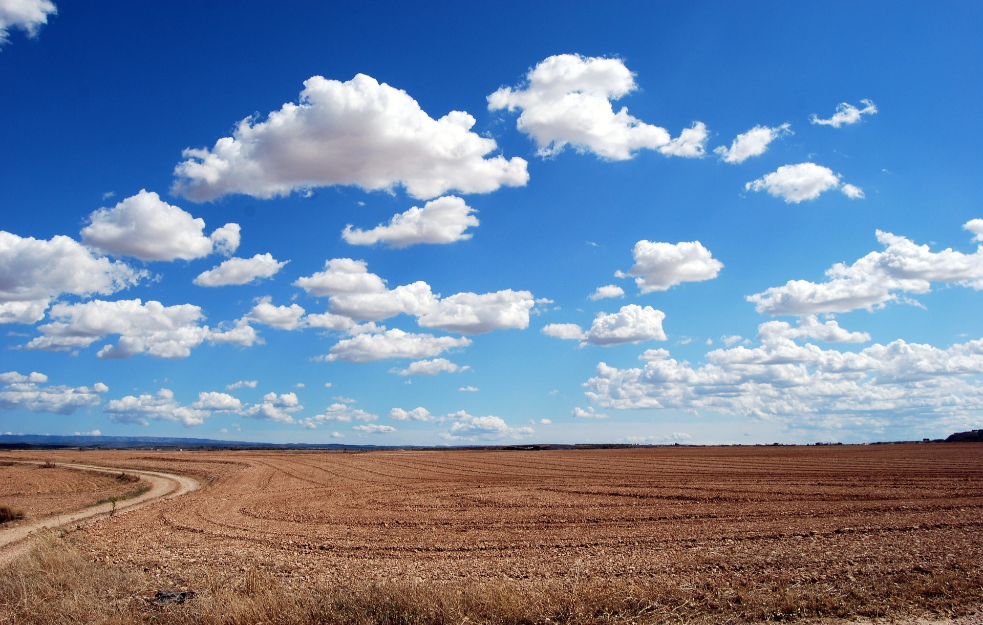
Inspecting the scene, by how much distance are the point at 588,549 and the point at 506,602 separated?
277 inches

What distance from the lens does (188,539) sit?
773 inches

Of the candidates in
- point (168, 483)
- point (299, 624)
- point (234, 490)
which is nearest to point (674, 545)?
point (299, 624)

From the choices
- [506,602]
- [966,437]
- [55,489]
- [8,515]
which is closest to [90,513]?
[8,515]

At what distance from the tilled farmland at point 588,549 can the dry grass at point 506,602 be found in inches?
1.9

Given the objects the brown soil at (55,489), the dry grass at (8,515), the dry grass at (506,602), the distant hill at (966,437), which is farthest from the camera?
the distant hill at (966,437)

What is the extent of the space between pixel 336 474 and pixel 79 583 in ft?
123

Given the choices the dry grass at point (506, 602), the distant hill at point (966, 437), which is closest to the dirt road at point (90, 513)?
the dry grass at point (506, 602)

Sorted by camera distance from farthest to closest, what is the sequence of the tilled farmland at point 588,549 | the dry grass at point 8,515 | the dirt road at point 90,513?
1. the dry grass at point 8,515
2. the dirt road at point 90,513
3. the tilled farmland at point 588,549

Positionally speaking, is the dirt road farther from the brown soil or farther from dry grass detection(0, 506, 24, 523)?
the brown soil

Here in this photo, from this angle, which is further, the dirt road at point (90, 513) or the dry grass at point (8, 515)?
the dry grass at point (8, 515)

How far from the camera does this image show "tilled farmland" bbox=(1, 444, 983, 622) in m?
10.3

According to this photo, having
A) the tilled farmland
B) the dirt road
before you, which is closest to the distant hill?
the tilled farmland

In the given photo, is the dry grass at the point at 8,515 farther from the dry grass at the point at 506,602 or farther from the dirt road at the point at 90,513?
the dry grass at the point at 506,602

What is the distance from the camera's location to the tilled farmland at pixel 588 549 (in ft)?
33.7
